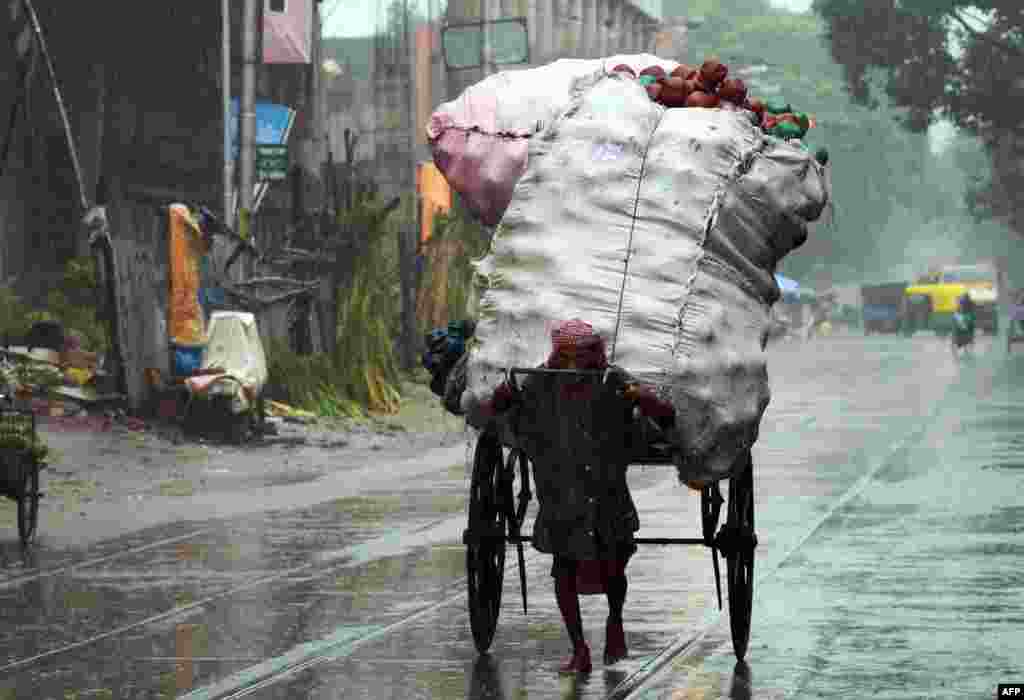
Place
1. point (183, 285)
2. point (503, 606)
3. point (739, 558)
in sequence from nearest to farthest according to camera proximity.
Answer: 1. point (739, 558)
2. point (503, 606)
3. point (183, 285)

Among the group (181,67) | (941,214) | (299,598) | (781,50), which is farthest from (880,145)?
(299,598)

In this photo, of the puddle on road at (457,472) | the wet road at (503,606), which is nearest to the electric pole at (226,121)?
the puddle on road at (457,472)

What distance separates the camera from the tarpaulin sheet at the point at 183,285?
2480cm

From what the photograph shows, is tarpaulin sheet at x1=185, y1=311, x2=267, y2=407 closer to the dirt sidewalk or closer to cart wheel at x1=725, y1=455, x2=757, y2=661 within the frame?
the dirt sidewalk

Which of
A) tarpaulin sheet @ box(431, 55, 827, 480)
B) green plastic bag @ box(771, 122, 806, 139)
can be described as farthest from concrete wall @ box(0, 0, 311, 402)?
tarpaulin sheet @ box(431, 55, 827, 480)

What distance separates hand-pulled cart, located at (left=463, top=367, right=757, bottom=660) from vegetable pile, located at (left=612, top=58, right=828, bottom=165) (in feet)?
5.38

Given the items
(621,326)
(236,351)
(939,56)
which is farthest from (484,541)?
(939,56)

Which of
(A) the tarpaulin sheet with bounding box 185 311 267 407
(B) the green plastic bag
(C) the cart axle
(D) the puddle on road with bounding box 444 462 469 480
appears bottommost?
(D) the puddle on road with bounding box 444 462 469 480

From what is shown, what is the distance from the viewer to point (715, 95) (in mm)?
10547

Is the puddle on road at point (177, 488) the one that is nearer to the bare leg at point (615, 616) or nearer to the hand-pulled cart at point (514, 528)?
the hand-pulled cart at point (514, 528)

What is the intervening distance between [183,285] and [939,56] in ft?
105

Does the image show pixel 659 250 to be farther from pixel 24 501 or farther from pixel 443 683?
pixel 24 501

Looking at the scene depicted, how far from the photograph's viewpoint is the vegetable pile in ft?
34.2

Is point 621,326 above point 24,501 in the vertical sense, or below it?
above
